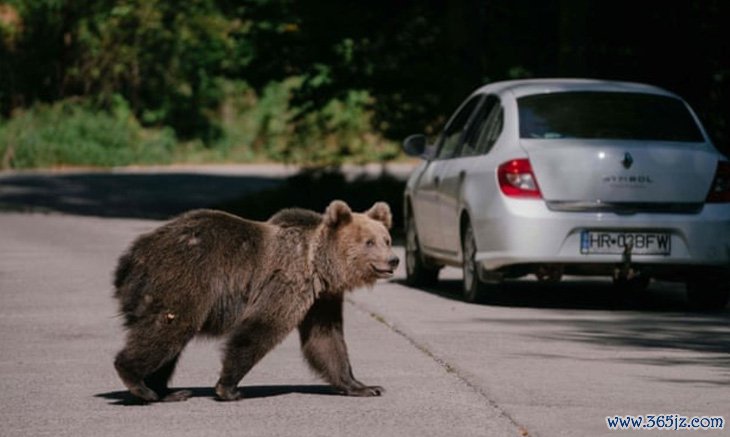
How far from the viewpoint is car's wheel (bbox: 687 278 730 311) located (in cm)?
1514

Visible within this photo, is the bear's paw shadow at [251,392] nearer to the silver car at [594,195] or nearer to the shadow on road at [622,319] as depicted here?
the shadow on road at [622,319]

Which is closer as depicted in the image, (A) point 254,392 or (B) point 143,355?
(B) point 143,355

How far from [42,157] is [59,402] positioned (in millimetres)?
39170

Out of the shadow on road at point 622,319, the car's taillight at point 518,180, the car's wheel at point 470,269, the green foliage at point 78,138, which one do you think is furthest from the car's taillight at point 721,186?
the green foliage at point 78,138

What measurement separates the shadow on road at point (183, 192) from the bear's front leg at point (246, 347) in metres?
17.2

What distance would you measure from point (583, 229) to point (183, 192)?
76.1ft

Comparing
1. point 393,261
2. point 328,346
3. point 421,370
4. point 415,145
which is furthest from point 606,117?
point 393,261

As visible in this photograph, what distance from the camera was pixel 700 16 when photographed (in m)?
24.6

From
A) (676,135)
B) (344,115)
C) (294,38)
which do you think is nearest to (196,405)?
(676,135)

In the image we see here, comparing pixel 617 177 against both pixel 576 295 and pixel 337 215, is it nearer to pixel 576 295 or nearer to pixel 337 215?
pixel 576 295

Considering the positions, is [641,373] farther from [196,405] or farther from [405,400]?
[196,405]

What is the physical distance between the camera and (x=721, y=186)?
1486 cm

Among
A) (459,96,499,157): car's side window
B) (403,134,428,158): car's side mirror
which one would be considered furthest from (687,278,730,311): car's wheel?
(403,134,428,158): car's side mirror

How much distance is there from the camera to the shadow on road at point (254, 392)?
979 cm
